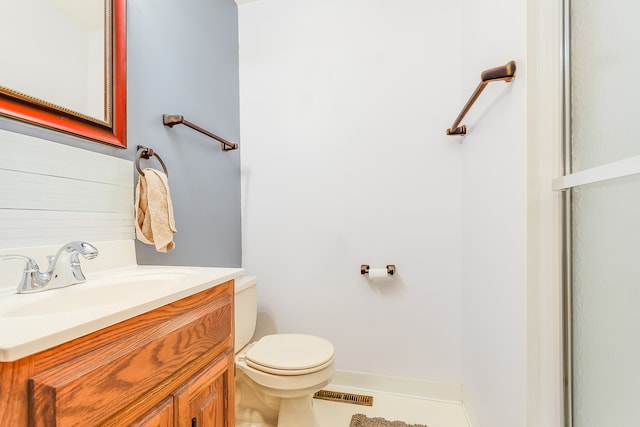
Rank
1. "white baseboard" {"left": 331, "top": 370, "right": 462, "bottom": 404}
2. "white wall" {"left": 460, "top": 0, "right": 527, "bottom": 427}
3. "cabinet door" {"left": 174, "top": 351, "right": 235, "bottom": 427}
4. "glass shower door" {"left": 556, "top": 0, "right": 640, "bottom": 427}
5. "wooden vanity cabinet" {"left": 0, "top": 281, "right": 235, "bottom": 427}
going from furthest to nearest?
"white baseboard" {"left": 331, "top": 370, "right": 462, "bottom": 404} < "white wall" {"left": 460, "top": 0, "right": 527, "bottom": 427} < "cabinet door" {"left": 174, "top": 351, "right": 235, "bottom": 427} < "glass shower door" {"left": 556, "top": 0, "right": 640, "bottom": 427} < "wooden vanity cabinet" {"left": 0, "top": 281, "right": 235, "bottom": 427}

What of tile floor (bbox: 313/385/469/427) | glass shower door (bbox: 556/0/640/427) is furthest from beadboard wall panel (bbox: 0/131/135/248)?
glass shower door (bbox: 556/0/640/427)

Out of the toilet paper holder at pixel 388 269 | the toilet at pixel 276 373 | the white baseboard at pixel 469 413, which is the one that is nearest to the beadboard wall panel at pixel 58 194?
the toilet at pixel 276 373

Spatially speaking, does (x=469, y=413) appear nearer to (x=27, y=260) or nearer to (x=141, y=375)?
(x=141, y=375)

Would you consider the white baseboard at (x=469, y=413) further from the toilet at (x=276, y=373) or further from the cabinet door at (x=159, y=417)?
the cabinet door at (x=159, y=417)

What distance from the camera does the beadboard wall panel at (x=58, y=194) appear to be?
748 millimetres

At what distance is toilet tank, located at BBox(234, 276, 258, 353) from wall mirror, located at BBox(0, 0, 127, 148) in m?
0.80

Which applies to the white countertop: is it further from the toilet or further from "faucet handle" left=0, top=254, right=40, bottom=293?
the toilet

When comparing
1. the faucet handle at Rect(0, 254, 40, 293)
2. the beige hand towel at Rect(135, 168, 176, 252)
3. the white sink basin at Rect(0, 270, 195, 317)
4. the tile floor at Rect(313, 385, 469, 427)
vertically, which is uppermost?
the beige hand towel at Rect(135, 168, 176, 252)

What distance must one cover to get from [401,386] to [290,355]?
76 centimetres

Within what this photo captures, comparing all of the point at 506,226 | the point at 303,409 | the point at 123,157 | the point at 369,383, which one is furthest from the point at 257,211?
the point at 506,226

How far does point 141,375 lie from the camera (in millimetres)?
580

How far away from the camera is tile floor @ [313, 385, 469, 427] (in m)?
1.40

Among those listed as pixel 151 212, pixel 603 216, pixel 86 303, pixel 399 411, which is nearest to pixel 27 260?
pixel 86 303

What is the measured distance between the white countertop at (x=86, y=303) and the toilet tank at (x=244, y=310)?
462mm
